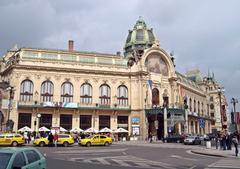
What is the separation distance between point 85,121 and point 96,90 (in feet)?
22.8

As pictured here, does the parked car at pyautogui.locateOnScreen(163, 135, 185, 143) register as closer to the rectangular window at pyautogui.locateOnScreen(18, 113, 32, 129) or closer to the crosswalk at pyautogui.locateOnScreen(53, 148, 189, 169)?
the rectangular window at pyautogui.locateOnScreen(18, 113, 32, 129)

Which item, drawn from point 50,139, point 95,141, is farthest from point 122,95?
point 50,139

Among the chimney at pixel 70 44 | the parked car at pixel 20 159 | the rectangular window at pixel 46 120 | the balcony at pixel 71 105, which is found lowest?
the parked car at pixel 20 159

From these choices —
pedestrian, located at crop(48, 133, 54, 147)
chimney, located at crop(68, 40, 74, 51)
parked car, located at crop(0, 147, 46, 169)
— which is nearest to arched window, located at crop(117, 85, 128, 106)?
chimney, located at crop(68, 40, 74, 51)

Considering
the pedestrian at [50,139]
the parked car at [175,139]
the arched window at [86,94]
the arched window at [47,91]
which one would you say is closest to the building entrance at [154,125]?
the parked car at [175,139]

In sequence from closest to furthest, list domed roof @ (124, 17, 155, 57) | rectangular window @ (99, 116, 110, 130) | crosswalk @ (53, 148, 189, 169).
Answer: crosswalk @ (53, 148, 189, 169) → rectangular window @ (99, 116, 110, 130) → domed roof @ (124, 17, 155, 57)

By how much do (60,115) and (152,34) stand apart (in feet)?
115

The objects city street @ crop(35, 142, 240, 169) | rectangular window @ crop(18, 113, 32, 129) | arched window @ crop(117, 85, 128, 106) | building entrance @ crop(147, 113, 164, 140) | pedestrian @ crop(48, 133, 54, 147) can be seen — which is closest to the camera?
city street @ crop(35, 142, 240, 169)

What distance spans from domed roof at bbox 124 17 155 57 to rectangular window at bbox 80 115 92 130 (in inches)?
868

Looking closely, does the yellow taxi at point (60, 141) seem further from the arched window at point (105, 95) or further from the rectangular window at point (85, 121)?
the arched window at point (105, 95)

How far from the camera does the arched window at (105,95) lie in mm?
62875

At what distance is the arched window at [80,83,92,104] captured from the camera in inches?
2414

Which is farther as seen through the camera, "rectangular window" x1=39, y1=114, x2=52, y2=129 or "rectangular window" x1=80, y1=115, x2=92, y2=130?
"rectangular window" x1=80, y1=115, x2=92, y2=130

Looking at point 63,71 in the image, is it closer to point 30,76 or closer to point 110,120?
point 30,76
